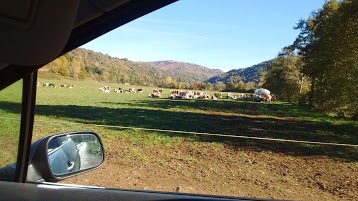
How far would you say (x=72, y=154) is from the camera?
1.65 m

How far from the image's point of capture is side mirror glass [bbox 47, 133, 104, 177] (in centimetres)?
153

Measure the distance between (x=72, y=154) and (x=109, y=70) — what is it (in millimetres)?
Result: 93813

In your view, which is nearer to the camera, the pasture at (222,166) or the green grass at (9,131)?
the green grass at (9,131)

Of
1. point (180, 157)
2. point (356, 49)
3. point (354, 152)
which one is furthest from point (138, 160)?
point (356, 49)

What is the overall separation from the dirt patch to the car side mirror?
2674mm

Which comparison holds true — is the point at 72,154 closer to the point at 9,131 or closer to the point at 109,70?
the point at 9,131

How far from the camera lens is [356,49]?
628 inches

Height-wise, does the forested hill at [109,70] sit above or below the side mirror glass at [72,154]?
above

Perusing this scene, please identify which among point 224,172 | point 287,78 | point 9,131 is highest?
point 287,78

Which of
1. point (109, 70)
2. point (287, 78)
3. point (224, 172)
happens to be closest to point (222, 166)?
point (224, 172)

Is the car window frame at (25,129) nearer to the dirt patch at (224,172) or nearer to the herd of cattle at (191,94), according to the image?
the dirt patch at (224,172)

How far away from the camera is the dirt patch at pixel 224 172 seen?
17.8 feet

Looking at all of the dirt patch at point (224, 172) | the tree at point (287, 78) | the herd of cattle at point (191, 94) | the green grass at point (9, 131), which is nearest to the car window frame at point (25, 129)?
the green grass at point (9, 131)

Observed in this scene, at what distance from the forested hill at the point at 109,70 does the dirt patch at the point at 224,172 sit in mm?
2030
